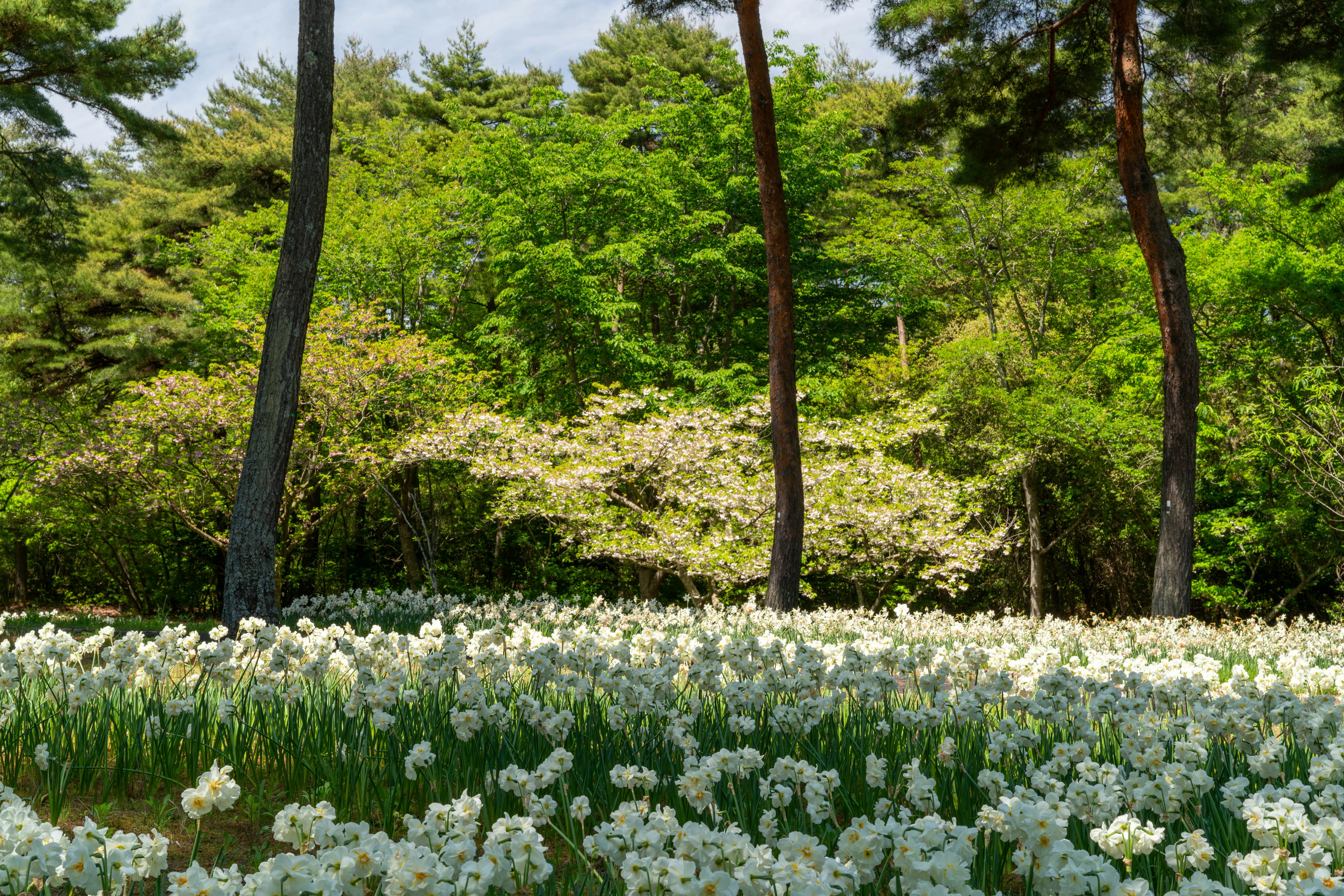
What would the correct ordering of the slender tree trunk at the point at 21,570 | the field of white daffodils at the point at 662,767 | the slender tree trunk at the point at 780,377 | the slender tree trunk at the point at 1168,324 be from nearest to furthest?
the field of white daffodils at the point at 662,767, the slender tree trunk at the point at 1168,324, the slender tree trunk at the point at 780,377, the slender tree trunk at the point at 21,570

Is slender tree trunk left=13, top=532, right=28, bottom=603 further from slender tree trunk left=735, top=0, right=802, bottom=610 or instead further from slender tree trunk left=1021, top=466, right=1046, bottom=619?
slender tree trunk left=1021, top=466, right=1046, bottom=619

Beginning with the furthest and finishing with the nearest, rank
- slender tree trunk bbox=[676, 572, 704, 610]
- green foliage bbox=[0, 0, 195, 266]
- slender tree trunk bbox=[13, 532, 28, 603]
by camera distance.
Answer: slender tree trunk bbox=[13, 532, 28, 603], slender tree trunk bbox=[676, 572, 704, 610], green foliage bbox=[0, 0, 195, 266]

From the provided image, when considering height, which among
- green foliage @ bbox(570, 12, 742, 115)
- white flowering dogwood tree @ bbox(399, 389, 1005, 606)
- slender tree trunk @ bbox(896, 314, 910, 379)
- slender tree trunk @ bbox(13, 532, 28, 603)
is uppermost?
green foliage @ bbox(570, 12, 742, 115)

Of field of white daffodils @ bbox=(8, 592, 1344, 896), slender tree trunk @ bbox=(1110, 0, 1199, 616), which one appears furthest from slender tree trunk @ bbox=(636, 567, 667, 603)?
field of white daffodils @ bbox=(8, 592, 1344, 896)

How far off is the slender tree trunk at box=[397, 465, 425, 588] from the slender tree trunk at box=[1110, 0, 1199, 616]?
469 inches

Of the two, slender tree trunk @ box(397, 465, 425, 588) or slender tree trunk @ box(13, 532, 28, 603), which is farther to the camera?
slender tree trunk @ box(13, 532, 28, 603)

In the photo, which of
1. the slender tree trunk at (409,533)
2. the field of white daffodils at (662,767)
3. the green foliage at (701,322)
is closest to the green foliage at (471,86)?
the green foliage at (701,322)

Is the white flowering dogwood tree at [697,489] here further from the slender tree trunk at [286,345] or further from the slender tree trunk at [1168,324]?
the slender tree trunk at [286,345]

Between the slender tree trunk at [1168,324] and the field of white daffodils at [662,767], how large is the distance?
4546 millimetres

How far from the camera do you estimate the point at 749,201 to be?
58.4 ft

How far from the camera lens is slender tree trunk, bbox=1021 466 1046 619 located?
59.7 ft

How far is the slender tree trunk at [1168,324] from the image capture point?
364 inches

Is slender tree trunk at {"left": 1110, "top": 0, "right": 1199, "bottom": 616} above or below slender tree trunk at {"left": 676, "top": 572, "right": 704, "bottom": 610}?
above

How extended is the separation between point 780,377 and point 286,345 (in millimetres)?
5037
